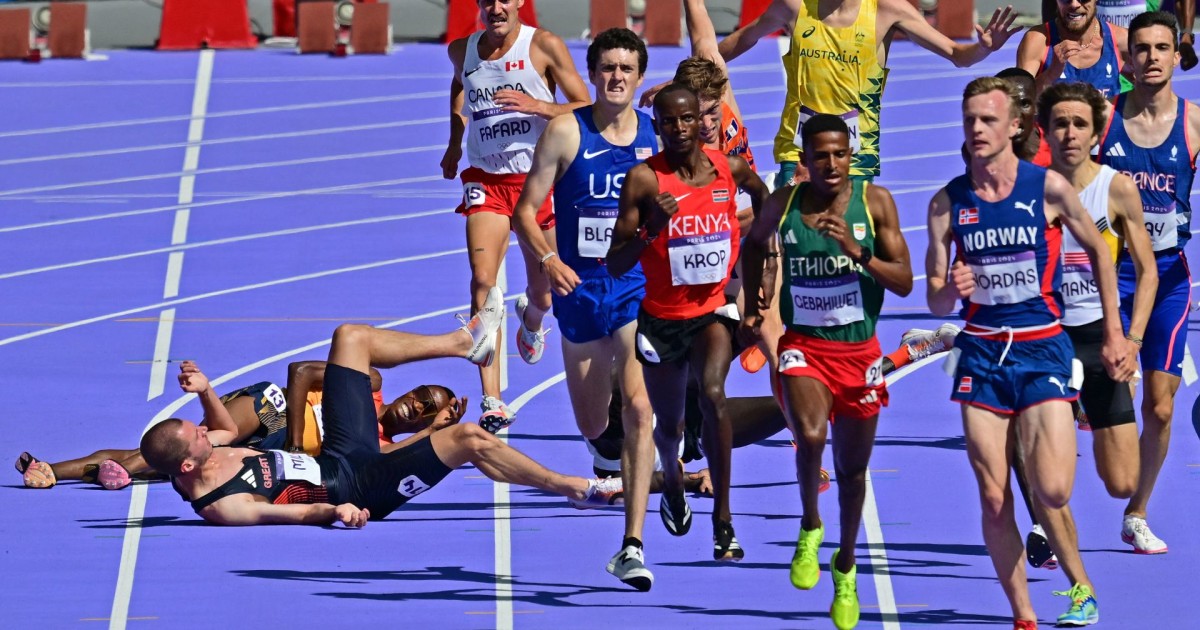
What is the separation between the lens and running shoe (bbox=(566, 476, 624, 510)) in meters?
10.0

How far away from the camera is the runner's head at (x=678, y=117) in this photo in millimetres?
8805

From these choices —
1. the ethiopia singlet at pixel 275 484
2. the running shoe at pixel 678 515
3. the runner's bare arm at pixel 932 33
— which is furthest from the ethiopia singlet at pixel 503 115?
the running shoe at pixel 678 515

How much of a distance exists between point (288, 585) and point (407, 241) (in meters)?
7.38

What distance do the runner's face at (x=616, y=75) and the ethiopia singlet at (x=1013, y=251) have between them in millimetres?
1805

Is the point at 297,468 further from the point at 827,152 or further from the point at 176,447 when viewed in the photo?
the point at 827,152

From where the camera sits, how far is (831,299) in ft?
27.8

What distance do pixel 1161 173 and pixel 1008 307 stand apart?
1730mm

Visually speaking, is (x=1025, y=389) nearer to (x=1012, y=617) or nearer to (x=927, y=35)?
(x=1012, y=617)

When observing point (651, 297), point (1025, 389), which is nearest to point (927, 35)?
point (651, 297)

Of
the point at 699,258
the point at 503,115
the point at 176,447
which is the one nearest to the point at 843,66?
the point at 503,115

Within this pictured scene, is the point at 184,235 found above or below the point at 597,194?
below

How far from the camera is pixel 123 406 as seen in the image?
1225 centimetres

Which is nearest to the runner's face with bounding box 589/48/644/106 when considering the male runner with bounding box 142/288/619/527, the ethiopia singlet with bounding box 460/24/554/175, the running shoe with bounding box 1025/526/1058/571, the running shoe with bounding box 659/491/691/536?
the male runner with bounding box 142/288/619/527

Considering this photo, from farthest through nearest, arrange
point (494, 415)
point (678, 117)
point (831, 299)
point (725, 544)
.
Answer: point (494, 415) → point (725, 544) → point (678, 117) → point (831, 299)
